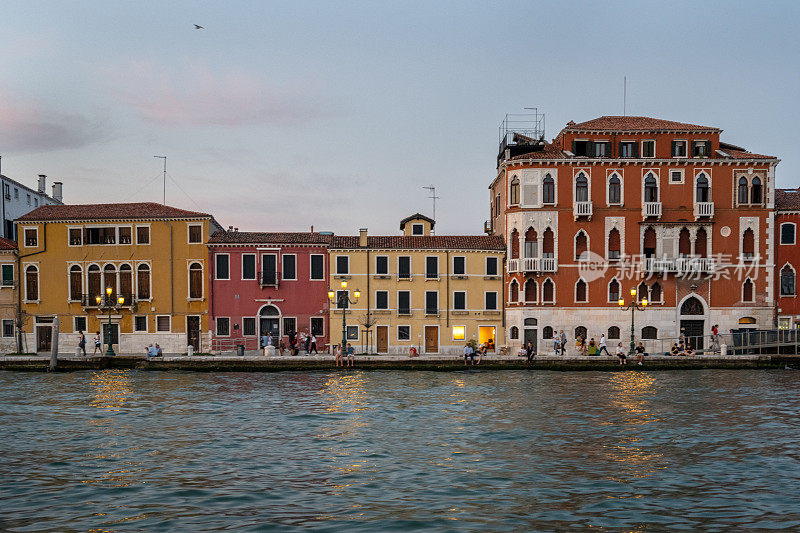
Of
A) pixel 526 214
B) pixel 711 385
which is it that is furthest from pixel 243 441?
pixel 526 214

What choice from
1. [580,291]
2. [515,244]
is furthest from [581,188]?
[580,291]

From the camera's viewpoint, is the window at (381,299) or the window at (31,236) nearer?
the window at (381,299)

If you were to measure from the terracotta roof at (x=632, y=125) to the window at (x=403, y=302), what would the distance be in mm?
14071

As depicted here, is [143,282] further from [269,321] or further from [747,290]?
[747,290]

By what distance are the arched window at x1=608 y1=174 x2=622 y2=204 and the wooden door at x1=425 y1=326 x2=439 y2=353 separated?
13.0 m

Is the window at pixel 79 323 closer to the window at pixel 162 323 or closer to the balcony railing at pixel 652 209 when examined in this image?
the window at pixel 162 323

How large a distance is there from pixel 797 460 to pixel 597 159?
30.1 m

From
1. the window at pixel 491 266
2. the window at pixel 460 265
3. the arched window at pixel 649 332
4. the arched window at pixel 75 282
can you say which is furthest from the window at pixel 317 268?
the arched window at pixel 649 332

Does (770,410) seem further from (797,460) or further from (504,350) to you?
(504,350)

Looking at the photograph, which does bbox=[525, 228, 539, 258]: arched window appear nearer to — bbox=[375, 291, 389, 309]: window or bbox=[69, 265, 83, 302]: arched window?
bbox=[375, 291, 389, 309]: window

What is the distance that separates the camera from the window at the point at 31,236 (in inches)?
1747

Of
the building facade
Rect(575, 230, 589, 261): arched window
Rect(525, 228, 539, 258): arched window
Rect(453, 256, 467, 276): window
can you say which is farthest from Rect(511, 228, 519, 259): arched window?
Rect(575, 230, 589, 261): arched window

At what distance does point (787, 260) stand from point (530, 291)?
1584 centimetres

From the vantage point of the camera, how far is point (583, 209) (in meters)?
42.7
